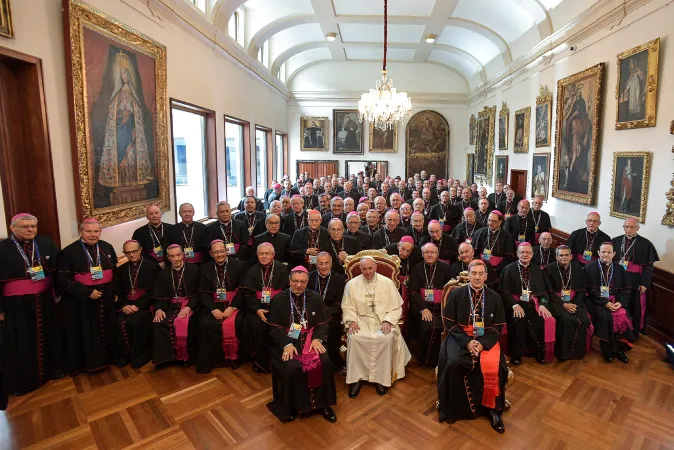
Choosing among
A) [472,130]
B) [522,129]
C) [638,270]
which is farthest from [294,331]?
[472,130]

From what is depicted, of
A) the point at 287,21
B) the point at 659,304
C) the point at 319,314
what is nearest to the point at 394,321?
the point at 319,314

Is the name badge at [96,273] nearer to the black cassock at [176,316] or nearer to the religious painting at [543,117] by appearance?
the black cassock at [176,316]

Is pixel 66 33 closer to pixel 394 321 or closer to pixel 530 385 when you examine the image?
pixel 394 321

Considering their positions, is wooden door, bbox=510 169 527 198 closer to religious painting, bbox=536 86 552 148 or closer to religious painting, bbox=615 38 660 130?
religious painting, bbox=536 86 552 148

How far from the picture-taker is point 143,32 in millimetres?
6426

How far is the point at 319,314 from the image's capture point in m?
4.62

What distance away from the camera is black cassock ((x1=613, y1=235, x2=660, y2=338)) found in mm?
5848

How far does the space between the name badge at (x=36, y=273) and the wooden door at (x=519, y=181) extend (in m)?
11.1

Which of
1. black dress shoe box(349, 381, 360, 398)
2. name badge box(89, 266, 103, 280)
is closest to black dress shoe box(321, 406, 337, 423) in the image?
black dress shoe box(349, 381, 360, 398)

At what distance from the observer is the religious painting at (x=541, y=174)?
399 inches

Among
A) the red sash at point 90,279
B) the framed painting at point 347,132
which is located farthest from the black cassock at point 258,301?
the framed painting at point 347,132

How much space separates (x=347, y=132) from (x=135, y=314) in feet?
47.9

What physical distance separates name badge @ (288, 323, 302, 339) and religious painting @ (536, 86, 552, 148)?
8.31 meters

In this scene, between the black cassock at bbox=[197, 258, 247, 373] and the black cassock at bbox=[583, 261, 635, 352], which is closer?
the black cassock at bbox=[197, 258, 247, 373]
